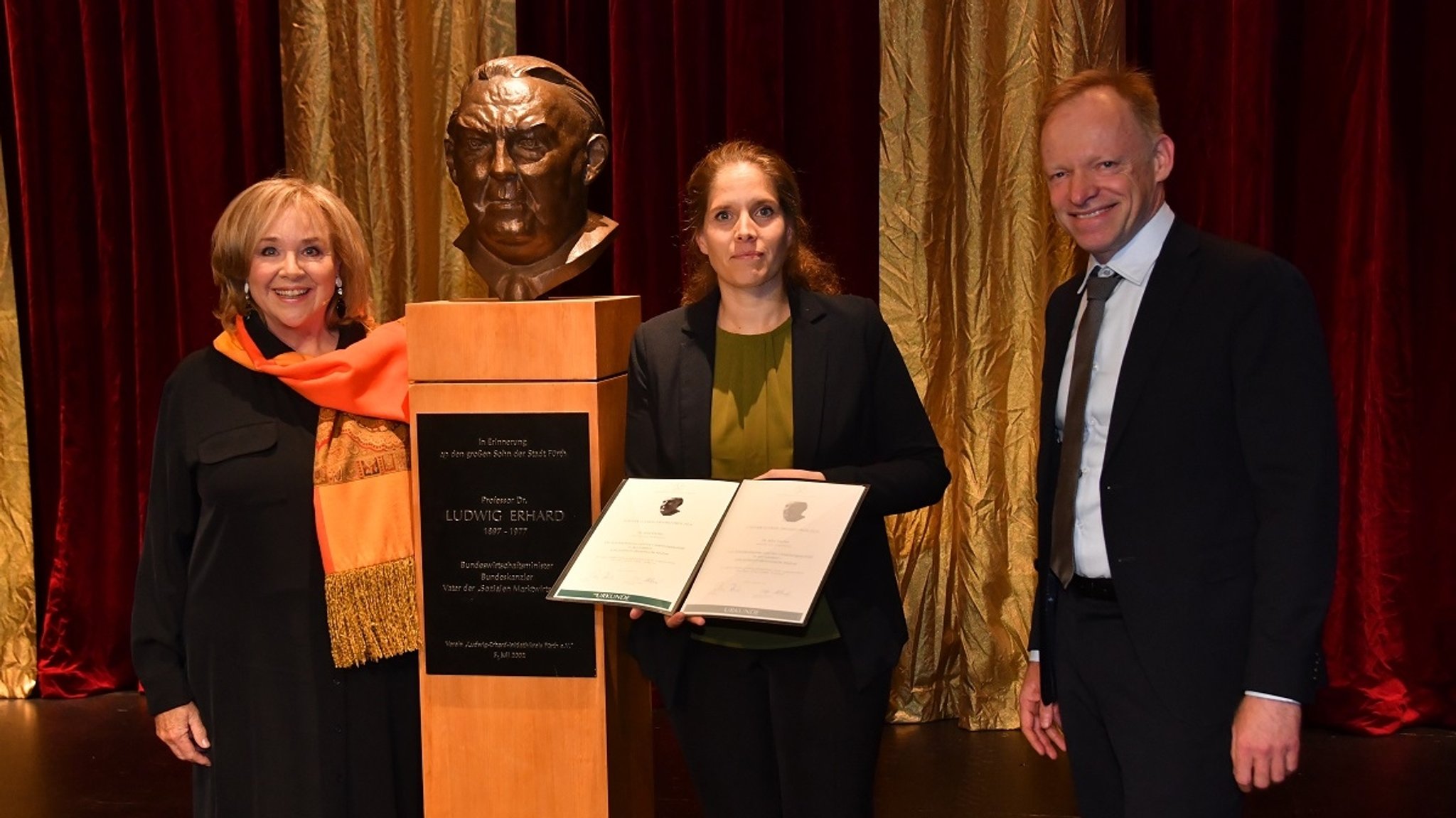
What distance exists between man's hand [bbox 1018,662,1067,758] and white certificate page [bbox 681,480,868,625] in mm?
392

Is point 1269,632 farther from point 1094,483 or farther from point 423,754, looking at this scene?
point 423,754

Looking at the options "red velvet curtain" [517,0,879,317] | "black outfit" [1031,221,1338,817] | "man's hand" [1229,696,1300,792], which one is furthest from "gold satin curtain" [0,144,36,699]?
"man's hand" [1229,696,1300,792]

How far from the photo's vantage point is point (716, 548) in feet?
7.44

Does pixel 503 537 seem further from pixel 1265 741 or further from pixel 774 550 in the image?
pixel 1265 741

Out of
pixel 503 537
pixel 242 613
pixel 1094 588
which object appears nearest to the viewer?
pixel 1094 588

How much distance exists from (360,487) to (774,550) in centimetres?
81

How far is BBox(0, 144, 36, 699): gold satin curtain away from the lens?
189 inches

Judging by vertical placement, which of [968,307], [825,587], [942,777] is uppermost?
[968,307]

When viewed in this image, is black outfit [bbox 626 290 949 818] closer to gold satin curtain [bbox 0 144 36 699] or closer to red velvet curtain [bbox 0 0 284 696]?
red velvet curtain [bbox 0 0 284 696]

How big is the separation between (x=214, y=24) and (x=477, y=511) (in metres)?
2.75

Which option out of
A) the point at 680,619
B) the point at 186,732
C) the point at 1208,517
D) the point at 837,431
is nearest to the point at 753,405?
the point at 837,431

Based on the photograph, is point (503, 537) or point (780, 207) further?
point (503, 537)

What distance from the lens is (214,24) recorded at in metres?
4.59

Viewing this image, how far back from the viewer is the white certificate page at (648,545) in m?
2.26
